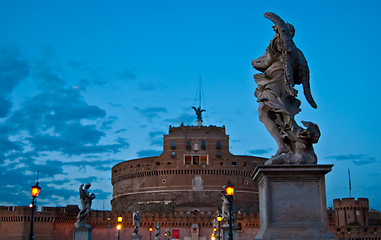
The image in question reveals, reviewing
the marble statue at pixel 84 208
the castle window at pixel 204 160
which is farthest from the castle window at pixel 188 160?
the marble statue at pixel 84 208

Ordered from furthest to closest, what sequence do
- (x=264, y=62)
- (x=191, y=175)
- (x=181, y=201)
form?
(x=191, y=175) < (x=181, y=201) < (x=264, y=62)

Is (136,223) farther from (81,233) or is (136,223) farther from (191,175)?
(191,175)

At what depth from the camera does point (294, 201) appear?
6.18 metres

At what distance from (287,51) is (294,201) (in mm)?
2186

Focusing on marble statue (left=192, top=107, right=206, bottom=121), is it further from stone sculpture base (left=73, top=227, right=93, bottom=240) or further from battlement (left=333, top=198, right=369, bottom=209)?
stone sculpture base (left=73, top=227, right=93, bottom=240)

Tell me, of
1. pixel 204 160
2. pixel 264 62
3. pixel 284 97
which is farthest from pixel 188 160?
pixel 284 97

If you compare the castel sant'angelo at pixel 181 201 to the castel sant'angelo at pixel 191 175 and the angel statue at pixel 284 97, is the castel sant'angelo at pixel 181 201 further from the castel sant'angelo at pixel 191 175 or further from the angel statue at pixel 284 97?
the angel statue at pixel 284 97

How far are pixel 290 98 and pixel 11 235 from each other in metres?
82.4

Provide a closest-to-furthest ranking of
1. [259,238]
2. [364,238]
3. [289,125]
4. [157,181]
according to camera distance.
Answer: [259,238]
[289,125]
[364,238]
[157,181]

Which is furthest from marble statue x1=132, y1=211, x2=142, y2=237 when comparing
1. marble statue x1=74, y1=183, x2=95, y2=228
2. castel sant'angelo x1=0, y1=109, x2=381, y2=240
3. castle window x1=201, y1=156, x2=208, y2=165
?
castle window x1=201, y1=156, x2=208, y2=165

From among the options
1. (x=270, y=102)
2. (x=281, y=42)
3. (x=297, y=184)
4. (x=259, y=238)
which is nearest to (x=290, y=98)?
(x=270, y=102)

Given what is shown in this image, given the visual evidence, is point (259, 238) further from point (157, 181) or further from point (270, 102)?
point (157, 181)

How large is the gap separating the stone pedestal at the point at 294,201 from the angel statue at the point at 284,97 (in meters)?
0.21

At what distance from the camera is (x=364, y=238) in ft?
250
